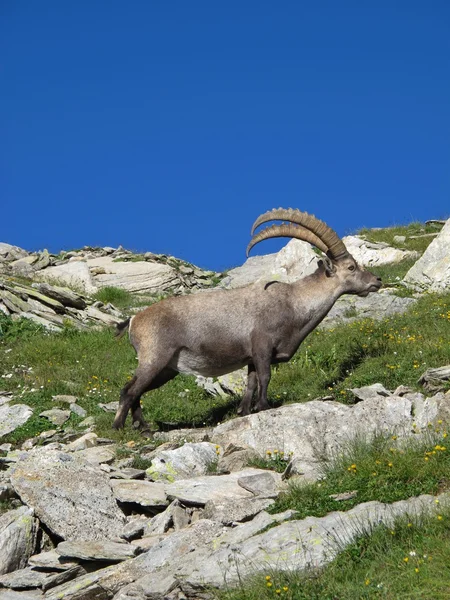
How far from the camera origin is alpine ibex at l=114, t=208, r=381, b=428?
13.1m

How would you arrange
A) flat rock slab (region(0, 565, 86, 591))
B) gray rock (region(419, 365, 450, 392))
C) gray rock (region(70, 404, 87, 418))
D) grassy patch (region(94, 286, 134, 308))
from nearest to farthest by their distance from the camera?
flat rock slab (region(0, 565, 86, 591)), gray rock (region(419, 365, 450, 392)), gray rock (region(70, 404, 87, 418)), grassy patch (region(94, 286, 134, 308))

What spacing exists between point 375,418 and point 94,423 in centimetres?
514

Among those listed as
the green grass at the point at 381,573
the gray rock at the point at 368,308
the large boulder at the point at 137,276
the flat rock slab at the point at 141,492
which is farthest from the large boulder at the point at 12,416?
the large boulder at the point at 137,276

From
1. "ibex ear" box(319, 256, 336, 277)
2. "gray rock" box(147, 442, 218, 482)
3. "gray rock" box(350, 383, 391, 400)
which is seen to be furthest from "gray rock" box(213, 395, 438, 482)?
"ibex ear" box(319, 256, 336, 277)

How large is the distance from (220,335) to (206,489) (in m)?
4.53

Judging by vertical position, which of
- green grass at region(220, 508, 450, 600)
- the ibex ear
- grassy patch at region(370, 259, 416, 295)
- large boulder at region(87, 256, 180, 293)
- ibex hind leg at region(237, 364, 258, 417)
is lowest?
green grass at region(220, 508, 450, 600)

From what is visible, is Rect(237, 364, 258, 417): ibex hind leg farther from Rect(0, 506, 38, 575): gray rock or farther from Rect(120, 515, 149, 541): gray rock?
Rect(0, 506, 38, 575): gray rock

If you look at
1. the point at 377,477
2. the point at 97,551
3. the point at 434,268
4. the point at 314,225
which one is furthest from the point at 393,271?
the point at 97,551

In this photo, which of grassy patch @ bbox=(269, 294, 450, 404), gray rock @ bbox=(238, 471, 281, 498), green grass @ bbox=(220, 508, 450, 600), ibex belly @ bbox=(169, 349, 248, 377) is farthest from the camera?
grassy patch @ bbox=(269, 294, 450, 404)

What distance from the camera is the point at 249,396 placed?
13.1 meters

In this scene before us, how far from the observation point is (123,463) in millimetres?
11055

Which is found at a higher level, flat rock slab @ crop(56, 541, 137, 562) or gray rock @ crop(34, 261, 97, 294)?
gray rock @ crop(34, 261, 97, 294)

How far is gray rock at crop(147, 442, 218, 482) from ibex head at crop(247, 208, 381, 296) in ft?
14.8

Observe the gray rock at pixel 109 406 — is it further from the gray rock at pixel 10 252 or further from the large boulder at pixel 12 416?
the gray rock at pixel 10 252
